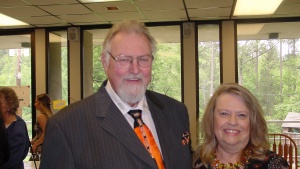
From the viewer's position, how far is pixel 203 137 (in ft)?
6.68

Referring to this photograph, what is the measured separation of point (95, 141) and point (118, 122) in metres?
0.13

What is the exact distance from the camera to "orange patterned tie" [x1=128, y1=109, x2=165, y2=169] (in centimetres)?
150

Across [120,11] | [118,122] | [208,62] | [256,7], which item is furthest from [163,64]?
[118,122]

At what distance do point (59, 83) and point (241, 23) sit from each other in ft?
12.1

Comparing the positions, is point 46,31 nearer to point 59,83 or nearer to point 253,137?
point 59,83

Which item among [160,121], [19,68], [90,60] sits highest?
[90,60]

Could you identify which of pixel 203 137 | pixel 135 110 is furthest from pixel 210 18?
pixel 135 110

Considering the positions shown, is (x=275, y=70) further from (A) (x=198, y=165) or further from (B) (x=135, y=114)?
(B) (x=135, y=114)

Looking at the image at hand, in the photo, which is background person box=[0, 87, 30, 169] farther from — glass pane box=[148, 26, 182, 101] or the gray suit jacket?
glass pane box=[148, 26, 182, 101]

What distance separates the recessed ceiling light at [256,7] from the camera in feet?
15.8

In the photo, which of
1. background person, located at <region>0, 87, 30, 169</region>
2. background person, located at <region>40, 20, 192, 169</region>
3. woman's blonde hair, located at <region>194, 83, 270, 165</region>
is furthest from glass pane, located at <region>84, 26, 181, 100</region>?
background person, located at <region>40, 20, 192, 169</region>

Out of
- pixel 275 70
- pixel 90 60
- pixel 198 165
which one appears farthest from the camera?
pixel 90 60

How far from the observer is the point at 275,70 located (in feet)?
19.9

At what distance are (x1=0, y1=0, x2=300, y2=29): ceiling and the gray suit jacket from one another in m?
3.43
